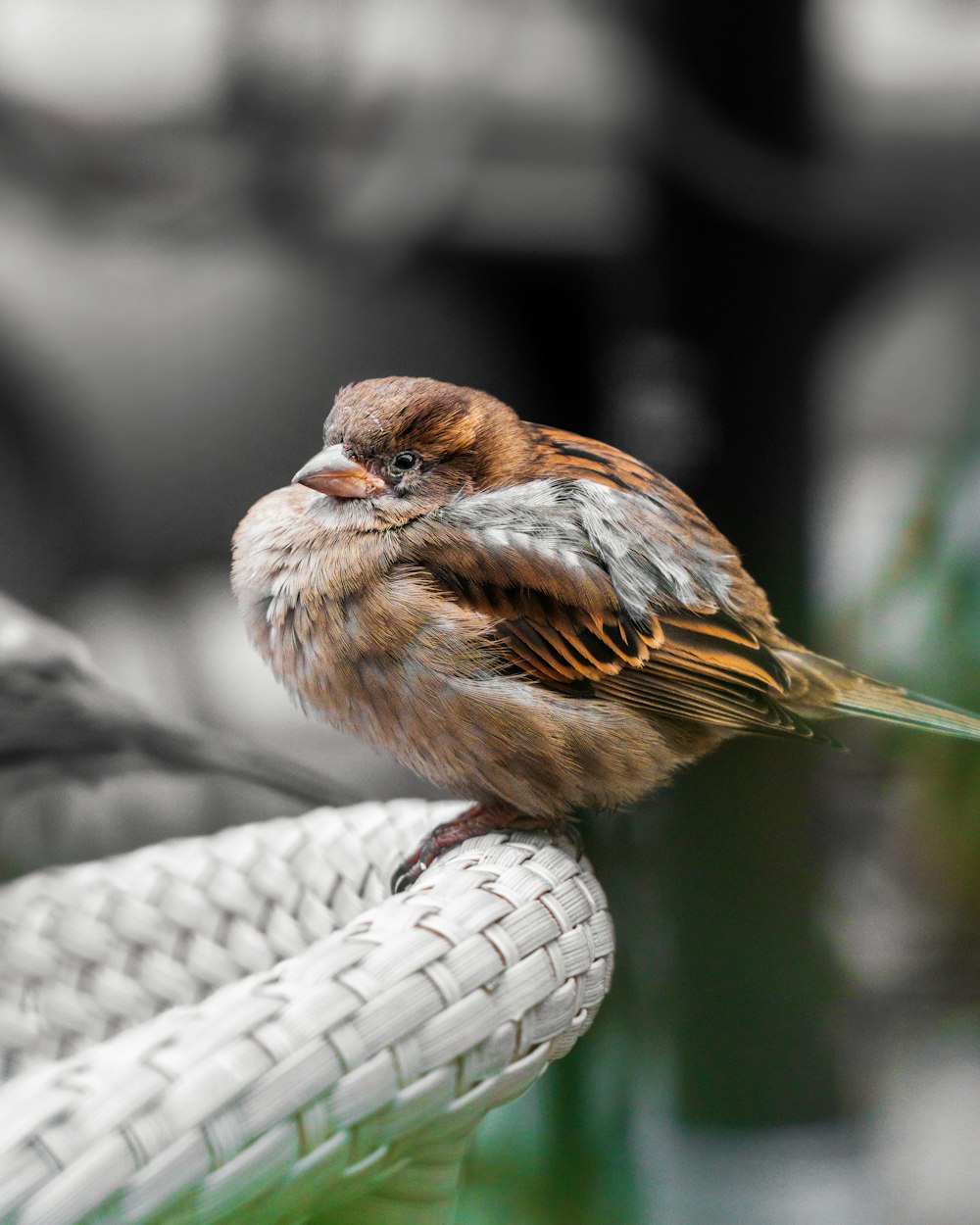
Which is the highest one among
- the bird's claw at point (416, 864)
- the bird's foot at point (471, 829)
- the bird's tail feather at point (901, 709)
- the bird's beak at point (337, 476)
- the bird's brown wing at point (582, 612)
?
the bird's beak at point (337, 476)

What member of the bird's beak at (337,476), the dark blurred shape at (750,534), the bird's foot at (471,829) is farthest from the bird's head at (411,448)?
the dark blurred shape at (750,534)

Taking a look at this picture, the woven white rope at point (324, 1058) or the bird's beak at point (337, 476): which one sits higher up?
the bird's beak at point (337, 476)

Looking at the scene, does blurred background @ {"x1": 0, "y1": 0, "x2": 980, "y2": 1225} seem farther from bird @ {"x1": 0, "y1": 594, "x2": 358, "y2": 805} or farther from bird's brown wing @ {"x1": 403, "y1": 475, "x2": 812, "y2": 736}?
bird's brown wing @ {"x1": 403, "y1": 475, "x2": 812, "y2": 736}

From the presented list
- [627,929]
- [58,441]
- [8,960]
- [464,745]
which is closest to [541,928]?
[464,745]

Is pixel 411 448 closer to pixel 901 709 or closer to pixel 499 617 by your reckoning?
pixel 499 617

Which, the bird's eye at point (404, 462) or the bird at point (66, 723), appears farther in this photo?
the bird at point (66, 723)

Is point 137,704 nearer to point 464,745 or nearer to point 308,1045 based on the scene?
point 464,745

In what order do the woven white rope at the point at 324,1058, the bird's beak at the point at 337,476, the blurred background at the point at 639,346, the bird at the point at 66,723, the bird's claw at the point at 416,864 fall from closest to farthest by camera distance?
the woven white rope at the point at 324,1058 → the bird's beak at the point at 337,476 → the bird's claw at the point at 416,864 → the bird at the point at 66,723 → the blurred background at the point at 639,346

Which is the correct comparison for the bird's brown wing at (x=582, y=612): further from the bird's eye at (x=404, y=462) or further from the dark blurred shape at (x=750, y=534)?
the dark blurred shape at (x=750, y=534)

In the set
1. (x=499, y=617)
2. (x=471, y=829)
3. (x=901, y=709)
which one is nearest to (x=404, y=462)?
(x=499, y=617)

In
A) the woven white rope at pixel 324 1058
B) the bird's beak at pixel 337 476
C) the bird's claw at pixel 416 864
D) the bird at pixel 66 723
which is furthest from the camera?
the bird at pixel 66 723
